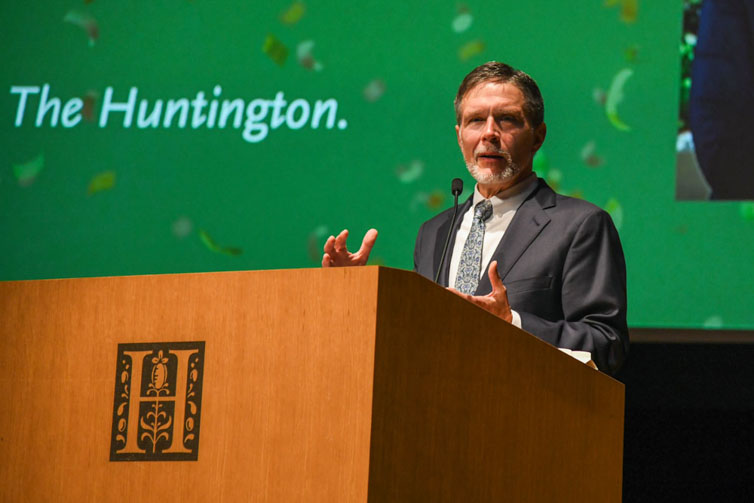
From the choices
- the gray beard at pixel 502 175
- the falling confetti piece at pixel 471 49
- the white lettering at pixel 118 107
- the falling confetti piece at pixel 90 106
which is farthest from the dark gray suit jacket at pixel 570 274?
the falling confetti piece at pixel 90 106

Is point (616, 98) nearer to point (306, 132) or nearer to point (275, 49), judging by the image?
point (306, 132)

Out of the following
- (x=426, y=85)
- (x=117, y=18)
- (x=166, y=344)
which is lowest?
(x=166, y=344)

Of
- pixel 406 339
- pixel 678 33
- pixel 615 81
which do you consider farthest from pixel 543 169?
pixel 406 339

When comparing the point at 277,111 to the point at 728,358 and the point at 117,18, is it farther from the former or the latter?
the point at 728,358

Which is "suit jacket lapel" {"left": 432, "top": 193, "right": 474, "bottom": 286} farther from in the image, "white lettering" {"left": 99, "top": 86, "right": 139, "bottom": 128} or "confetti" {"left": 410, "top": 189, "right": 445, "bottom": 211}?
"white lettering" {"left": 99, "top": 86, "right": 139, "bottom": 128}

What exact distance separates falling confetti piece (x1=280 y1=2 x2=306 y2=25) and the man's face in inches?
39.9

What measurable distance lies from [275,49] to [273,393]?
221cm

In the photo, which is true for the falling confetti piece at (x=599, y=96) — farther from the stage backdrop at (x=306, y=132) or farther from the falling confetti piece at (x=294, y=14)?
the falling confetti piece at (x=294, y=14)

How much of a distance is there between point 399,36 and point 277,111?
457 mm

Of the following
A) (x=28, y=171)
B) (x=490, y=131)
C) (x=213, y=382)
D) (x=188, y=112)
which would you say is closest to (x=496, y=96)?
(x=490, y=131)

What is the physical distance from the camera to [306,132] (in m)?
3.40

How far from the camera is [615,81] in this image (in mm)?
3197

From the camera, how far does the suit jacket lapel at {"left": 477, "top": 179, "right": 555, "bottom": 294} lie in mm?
2389

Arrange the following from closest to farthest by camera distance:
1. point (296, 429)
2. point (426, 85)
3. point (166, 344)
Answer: point (296, 429), point (166, 344), point (426, 85)
